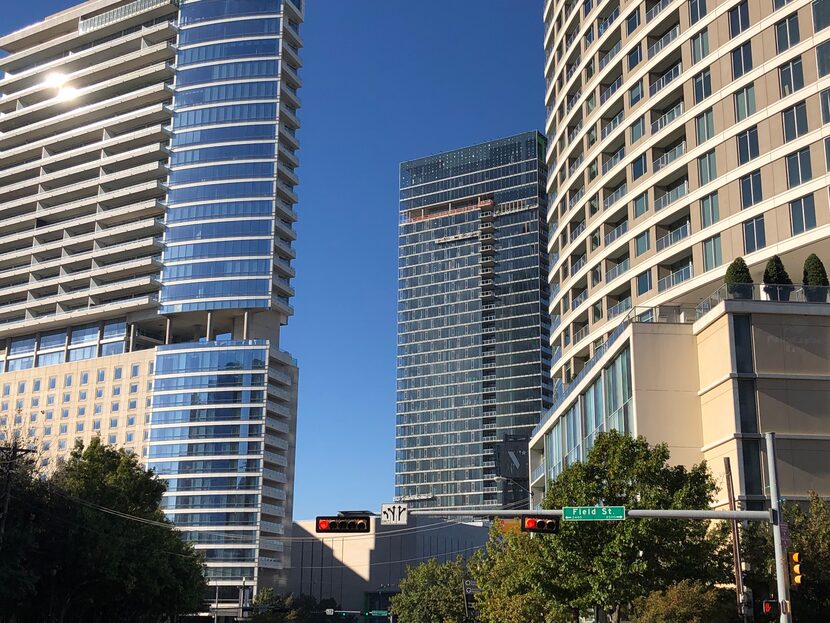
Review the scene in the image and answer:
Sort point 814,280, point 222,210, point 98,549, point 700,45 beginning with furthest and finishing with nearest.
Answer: point 222,210, point 700,45, point 98,549, point 814,280

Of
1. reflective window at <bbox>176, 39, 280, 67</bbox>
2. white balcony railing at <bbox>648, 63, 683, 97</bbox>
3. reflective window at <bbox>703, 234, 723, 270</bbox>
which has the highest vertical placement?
reflective window at <bbox>176, 39, 280, 67</bbox>

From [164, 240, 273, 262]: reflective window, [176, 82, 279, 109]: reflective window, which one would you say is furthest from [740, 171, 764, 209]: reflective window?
[176, 82, 279, 109]: reflective window

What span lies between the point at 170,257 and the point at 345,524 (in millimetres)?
131703

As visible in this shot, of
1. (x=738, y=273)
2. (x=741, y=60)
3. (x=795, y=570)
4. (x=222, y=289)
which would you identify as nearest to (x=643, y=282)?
(x=738, y=273)

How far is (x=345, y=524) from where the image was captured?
3231 centimetres

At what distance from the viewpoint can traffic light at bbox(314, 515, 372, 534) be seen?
105 feet

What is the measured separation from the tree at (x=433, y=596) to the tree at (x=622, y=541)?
6069cm

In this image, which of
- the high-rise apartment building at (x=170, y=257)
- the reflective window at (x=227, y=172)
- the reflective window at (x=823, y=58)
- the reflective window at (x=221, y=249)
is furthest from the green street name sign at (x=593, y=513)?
the reflective window at (x=227, y=172)

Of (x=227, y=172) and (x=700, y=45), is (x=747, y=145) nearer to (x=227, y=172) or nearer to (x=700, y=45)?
(x=700, y=45)

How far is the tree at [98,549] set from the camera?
62.1 m

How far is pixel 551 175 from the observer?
92.1 m

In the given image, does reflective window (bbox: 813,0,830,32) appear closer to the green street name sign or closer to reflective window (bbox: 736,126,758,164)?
reflective window (bbox: 736,126,758,164)

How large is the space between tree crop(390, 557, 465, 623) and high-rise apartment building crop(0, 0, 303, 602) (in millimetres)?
39051

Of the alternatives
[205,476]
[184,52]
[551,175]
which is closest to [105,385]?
[205,476]
